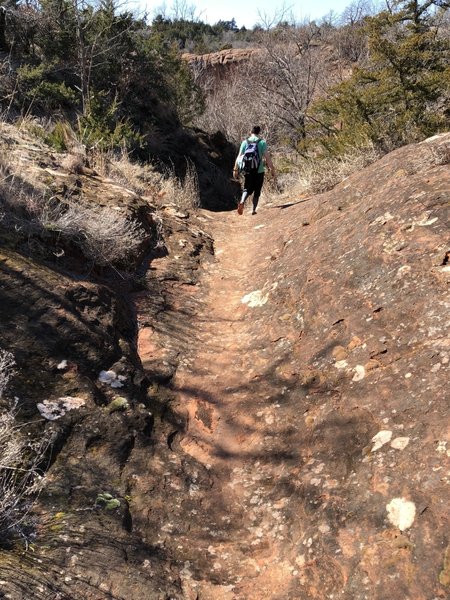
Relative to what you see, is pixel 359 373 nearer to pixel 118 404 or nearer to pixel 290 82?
pixel 118 404

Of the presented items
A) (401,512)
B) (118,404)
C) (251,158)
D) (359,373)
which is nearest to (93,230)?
(118,404)

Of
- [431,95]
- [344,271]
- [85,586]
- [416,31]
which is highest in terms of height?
[416,31]

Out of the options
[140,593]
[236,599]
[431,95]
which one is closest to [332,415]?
[236,599]

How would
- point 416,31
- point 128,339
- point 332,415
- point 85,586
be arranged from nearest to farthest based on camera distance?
point 85,586 < point 332,415 < point 128,339 < point 416,31

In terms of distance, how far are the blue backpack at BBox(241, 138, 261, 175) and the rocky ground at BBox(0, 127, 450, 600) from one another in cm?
287

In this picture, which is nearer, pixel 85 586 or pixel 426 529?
pixel 85 586

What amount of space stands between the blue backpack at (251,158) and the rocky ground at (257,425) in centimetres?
287

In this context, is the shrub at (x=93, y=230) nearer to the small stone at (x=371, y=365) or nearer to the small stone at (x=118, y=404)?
the small stone at (x=118, y=404)

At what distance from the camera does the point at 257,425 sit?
3.15 meters

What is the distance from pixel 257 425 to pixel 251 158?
17.2 feet

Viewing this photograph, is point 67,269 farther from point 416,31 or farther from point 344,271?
point 416,31

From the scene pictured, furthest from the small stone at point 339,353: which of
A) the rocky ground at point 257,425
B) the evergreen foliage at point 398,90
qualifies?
the evergreen foliage at point 398,90

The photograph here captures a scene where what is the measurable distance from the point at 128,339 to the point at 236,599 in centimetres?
229

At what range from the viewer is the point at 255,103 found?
22.1 metres
